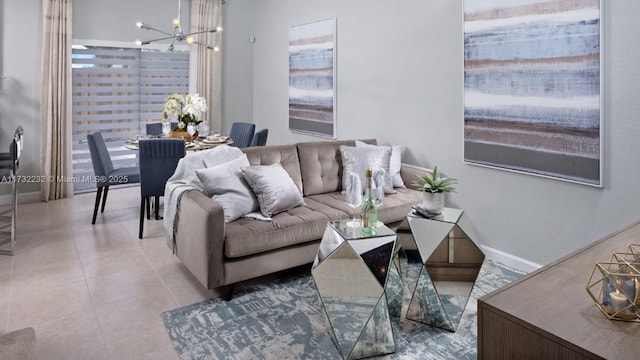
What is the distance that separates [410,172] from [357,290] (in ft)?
6.92

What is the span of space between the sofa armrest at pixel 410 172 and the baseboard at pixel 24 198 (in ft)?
15.4

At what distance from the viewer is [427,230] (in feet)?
8.12

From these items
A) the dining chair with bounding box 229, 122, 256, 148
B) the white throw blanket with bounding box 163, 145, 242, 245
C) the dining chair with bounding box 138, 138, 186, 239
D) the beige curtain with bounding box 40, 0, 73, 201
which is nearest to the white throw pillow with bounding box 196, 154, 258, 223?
the white throw blanket with bounding box 163, 145, 242, 245

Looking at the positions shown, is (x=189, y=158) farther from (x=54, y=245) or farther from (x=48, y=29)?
(x=48, y=29)

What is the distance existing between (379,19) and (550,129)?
7.12ft

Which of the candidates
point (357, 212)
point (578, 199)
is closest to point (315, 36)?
point (357, 212)

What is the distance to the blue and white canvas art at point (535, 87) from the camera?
2.85 metres

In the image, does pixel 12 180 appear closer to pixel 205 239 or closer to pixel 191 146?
pixel 191 146

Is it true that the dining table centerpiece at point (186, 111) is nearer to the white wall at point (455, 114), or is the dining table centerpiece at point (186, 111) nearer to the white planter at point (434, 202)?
the white wall at point (455, 114)

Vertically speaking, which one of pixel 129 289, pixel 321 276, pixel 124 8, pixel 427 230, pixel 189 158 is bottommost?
pixel 129 289

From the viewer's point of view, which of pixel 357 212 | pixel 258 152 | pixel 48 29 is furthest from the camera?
pixel 48 29

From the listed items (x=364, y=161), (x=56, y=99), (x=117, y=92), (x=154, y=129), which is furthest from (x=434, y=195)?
(x=117, y=92)

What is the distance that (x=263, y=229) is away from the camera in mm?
2934

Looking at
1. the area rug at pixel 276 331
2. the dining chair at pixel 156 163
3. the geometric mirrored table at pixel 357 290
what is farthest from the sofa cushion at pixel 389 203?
the dining chair at pixel 156 163
